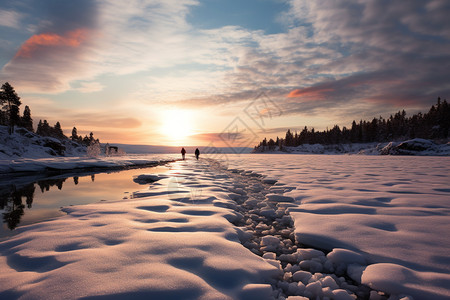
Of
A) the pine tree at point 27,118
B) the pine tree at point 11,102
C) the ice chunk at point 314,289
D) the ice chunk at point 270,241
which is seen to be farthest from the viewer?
the pine tree at point 27,118

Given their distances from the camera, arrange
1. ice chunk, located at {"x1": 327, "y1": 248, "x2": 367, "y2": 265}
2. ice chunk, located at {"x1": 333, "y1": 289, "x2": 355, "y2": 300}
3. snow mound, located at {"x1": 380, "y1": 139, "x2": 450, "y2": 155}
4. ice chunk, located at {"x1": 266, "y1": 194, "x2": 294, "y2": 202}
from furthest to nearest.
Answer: snow mound, located at {"x1": 380, "y1": 139, "x2": 450, "y2": 155}, ice chunk, located at {"x1": 266, "y1": 194, "x2": 294, "y2": 202}, ice chunk, located at {"x1": 327, "y1": 248, "x2": 367, "y2": 265}, ice chunk, located at {"x1": 333, "y1": 289, "x2": 355, "y2": 300}

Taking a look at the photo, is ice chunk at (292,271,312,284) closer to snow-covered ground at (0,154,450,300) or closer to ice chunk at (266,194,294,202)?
snow-covered ground at (0,154,450,300)

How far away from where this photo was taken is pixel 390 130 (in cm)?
8338

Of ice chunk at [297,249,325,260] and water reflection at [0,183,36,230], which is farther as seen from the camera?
water reflection at [0,183,36,230]

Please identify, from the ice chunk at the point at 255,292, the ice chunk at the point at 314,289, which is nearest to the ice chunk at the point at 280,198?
the ice chunk at the point at 314,289

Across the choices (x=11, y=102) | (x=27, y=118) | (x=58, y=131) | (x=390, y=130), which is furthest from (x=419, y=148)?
(x=58, y=131)

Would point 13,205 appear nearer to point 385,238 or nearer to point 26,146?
point 385,238

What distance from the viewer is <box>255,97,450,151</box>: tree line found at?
68000 millimetres

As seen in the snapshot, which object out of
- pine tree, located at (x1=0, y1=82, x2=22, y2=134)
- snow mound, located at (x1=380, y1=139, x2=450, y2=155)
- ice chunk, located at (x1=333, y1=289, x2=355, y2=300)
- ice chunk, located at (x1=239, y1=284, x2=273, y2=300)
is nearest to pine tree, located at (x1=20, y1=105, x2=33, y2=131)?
pine tree, located at (x1=0, y1=82, x2=22, y2=134)

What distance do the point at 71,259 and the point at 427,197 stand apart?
7.49 meters

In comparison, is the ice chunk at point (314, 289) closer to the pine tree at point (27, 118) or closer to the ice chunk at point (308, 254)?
the ice chunk at point (308, 254)

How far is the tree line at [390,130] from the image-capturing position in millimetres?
68000

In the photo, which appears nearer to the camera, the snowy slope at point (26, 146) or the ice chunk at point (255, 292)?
the ice chunk at point (255, 292)

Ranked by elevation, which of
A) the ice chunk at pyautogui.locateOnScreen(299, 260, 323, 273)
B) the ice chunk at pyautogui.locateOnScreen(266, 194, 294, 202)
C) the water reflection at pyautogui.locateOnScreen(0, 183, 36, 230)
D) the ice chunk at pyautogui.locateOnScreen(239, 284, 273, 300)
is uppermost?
the ice chunk at pyautogui.locateOnScreen(239, 284, 273, 300)
